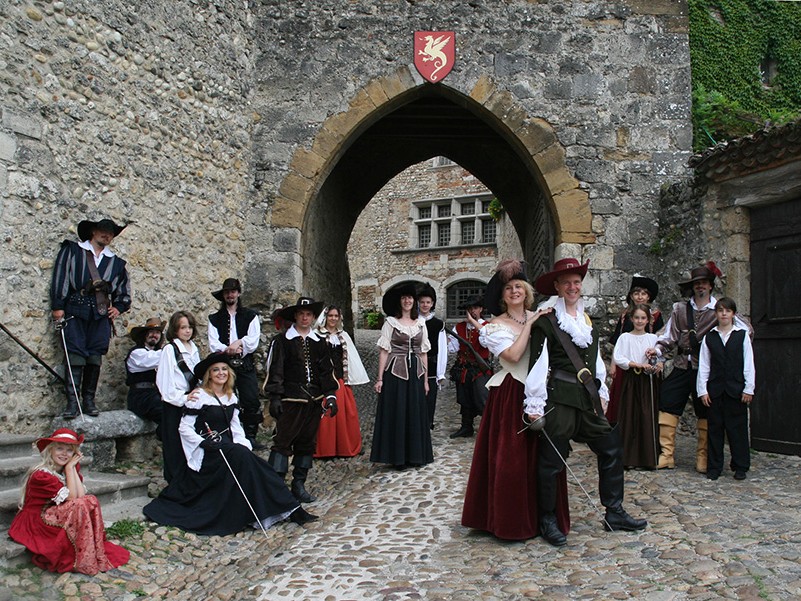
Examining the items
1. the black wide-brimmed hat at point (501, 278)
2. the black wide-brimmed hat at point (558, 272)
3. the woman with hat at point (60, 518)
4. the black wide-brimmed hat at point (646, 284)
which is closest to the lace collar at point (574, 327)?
the black wide-brimmed hat at point (558, 272)

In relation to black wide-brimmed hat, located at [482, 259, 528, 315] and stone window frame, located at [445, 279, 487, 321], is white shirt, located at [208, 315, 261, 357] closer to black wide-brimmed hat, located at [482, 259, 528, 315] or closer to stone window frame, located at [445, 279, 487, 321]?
black wide-brimmed hat, located at [482, 259, 528, 315]

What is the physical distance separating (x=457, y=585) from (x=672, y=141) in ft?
21.9

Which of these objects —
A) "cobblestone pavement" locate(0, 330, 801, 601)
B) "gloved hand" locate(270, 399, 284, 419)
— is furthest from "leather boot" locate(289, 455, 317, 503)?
"gloved hand" locate(270, 399, 284, 419)

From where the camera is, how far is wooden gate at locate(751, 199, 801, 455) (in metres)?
6.63

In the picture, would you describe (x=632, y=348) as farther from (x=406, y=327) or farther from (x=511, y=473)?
(x=511, y=473)

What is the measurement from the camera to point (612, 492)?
14.0 ft

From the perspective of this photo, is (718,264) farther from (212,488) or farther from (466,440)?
(212,488)

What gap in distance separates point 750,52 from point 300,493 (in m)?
9.22

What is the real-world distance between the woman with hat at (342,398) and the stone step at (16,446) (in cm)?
221

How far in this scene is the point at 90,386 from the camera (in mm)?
5809

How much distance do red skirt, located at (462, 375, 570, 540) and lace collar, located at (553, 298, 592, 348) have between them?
0.41 meters

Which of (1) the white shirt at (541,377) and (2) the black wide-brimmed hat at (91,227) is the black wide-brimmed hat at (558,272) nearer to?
(1) the white shirt at (541,377)

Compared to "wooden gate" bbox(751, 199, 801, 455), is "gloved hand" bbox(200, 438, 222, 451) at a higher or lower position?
lower

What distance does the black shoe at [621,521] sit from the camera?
4.29 meters
